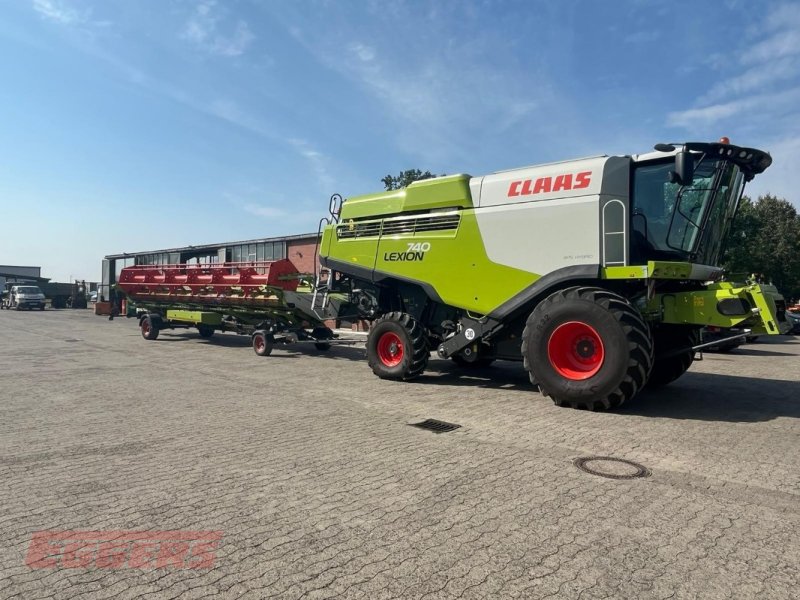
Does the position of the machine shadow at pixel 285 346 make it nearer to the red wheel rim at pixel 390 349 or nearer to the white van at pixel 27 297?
the red wheel rim at pixel 390 349

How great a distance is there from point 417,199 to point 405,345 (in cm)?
263

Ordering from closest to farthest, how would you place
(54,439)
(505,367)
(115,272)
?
(54,439), (505,367), (115,272)

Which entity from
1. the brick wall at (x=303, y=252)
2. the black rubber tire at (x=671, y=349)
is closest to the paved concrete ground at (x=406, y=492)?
the black rubber tire at (x=671, y=349)

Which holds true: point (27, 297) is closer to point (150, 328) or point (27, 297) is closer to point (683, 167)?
point (150, 328)

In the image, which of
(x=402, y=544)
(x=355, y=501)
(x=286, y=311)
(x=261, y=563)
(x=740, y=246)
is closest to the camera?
(x=261, y=563)

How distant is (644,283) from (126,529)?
6.49 meters

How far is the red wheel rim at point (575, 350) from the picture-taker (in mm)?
6805

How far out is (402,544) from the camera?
3.11 meters

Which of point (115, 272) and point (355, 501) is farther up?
point (115, 272)

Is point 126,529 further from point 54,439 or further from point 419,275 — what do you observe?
point 419,275

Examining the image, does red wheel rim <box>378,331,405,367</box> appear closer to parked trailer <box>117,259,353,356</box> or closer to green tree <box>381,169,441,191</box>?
parked trailer <box>117,259,353,356</box>

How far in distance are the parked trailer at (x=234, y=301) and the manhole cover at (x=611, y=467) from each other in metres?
7.77

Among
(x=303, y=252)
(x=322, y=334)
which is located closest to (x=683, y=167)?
(x=322, y=334)

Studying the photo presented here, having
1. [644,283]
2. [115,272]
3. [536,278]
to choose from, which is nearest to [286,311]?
[536,278]
